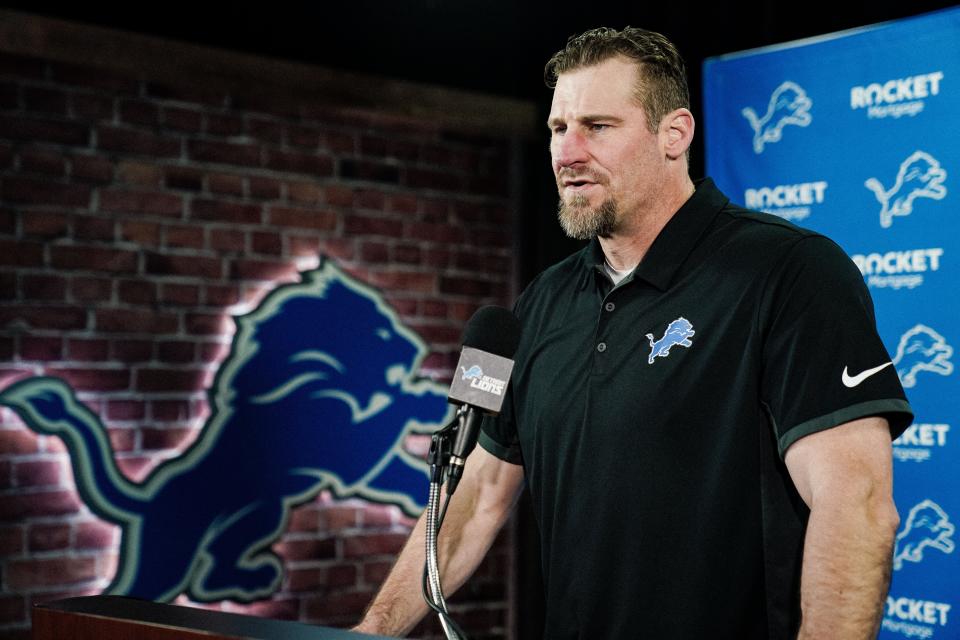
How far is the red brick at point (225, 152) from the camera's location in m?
3.47

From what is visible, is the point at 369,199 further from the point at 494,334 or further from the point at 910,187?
the point at 494,334

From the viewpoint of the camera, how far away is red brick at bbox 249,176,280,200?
3.57 m

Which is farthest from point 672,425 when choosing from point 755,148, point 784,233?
point 755,148

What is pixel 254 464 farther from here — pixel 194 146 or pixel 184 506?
pixel 194 146

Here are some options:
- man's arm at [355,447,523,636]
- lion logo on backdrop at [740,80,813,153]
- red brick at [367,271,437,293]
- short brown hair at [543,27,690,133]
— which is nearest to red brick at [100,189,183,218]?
red brick at [367,271,437,293]

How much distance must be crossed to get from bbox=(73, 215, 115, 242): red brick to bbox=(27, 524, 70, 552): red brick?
2.64 ft

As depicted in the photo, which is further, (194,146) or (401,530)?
(401,530)

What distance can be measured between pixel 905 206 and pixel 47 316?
2.24m

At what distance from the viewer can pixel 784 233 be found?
1.63m

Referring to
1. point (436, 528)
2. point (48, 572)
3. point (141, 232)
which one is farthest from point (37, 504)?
point (436, 528)

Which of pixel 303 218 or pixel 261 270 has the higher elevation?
pixel 303 218

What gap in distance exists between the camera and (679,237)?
Answer: 5.72 ft

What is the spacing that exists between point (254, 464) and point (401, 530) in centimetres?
58

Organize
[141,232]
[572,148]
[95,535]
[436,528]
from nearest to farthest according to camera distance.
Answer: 1. [436,528]
2. [572,148]
3. [95,535]
4. [141,232]
